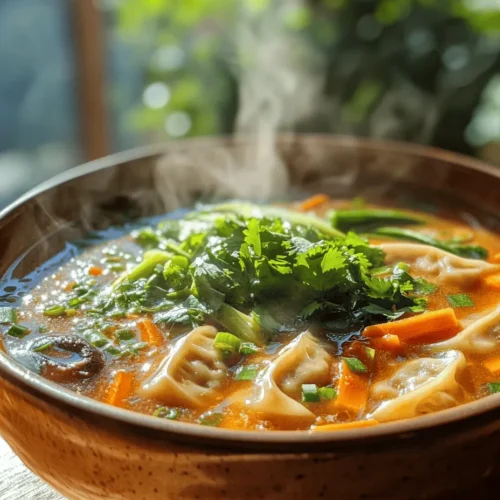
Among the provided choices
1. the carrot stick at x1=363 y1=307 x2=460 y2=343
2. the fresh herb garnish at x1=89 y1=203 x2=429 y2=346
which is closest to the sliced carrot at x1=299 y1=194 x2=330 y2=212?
the fresh herb garnish at x1=89 y1=203 x2=429 y2=346

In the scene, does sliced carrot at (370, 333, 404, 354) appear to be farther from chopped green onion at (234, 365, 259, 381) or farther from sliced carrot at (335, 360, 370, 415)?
chopped green onion at (234, 365, 259, 381)

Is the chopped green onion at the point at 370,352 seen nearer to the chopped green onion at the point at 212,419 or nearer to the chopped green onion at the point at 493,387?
the chopped green onion at the point at 493,387

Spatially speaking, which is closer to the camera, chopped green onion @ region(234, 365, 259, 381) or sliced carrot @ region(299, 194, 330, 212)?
chopped green onion @ region(234, 365, 259, 381)

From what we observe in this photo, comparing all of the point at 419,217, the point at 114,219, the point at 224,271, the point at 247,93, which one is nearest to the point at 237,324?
the point at 224,271

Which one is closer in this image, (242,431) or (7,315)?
(242,431)

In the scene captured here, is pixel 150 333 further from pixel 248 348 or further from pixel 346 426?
pixel 346 426

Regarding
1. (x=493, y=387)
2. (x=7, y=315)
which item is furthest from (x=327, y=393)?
(x=7, y=315)

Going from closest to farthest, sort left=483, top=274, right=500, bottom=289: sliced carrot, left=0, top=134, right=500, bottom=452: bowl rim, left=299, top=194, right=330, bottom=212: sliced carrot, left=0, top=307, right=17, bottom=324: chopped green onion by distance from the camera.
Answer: left=0, top=134, right=500, bottom=452: bowl rim → left=0, top=307, right=17, bottom=324: chopped green onion → left=483, top=274, right=500, bottom=289: sliced carrot → left=299, top=194, right=330, bottom=212: sliced carrot
